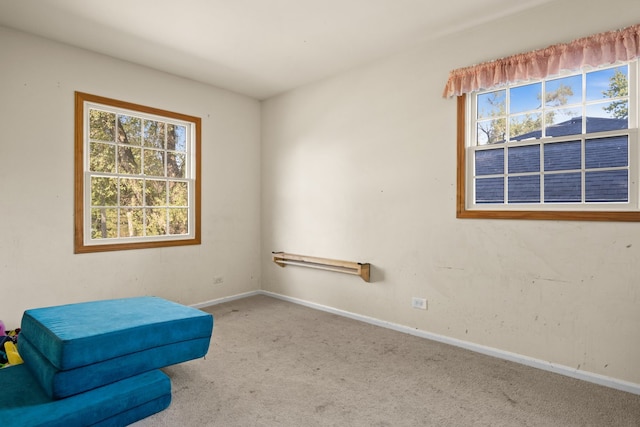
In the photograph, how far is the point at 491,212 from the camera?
120 inches

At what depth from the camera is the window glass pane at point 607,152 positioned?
2.50 metres

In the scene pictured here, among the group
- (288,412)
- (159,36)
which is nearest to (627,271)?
(288,412)

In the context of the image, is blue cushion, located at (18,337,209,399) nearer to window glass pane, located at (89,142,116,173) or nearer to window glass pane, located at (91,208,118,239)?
window glass pane, located at (91,208,118,239)

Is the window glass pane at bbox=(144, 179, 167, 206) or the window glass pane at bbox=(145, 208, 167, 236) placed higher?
the window glass pane at bbox=(144, 179, 167, 206)

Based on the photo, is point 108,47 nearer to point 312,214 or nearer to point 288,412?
point 312,214

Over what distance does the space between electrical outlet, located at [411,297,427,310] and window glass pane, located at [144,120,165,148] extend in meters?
3.36

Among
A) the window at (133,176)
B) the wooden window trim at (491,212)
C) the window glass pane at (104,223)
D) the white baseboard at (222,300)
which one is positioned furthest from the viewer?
the white baseboard at (222,300)

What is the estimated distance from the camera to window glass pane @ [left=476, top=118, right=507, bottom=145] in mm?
3062

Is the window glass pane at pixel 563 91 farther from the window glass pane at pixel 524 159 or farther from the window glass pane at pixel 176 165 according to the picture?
the window glass pane at pixel 176 165

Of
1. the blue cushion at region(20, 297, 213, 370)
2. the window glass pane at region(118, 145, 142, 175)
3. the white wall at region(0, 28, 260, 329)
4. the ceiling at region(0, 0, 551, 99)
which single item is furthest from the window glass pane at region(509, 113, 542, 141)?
the window glass pane at region(118, 145, 142, 175)

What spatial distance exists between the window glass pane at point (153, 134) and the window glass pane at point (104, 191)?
23.7 inches

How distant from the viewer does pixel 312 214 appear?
4.55 meters

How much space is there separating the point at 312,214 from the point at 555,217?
104 inches

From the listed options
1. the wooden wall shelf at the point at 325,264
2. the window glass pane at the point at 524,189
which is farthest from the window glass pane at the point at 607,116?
the wooden wall shelf at the point at 325,264
